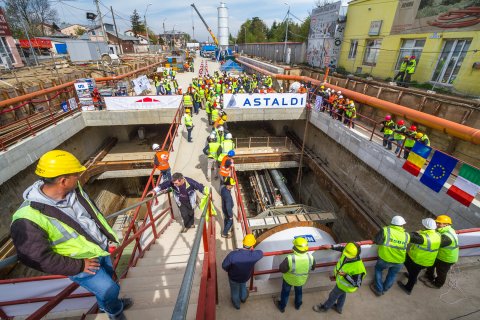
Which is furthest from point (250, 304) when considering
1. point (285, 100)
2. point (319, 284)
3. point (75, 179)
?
point (285, 100)

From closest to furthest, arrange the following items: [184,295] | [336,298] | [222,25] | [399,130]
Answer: [184,295] → [336,298] → [399,130] → [222,25]

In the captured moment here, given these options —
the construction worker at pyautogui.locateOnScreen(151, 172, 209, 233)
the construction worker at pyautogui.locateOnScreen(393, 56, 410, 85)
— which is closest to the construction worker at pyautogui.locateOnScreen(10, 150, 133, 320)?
the construction worker at pyautogui.locateOnScreen(151, 172, 209, 233)

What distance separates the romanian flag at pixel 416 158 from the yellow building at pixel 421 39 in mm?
9256

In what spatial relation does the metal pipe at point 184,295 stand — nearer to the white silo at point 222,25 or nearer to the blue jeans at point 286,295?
the blue jeans at point 286,295

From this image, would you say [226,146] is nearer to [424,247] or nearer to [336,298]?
[336,298]

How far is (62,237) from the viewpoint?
216cm

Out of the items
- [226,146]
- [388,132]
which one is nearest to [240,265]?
[226,146]

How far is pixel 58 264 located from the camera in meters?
2.11

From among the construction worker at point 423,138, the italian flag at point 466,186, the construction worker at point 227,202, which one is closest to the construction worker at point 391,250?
the construction worker at point 227,202

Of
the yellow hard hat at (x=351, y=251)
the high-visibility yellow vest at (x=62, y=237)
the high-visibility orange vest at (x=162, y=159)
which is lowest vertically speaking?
the high-visibility orange vest at (x=162, y=159)

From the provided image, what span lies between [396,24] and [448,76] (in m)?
6.36

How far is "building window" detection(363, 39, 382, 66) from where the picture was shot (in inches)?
766

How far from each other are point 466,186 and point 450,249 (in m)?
3.11

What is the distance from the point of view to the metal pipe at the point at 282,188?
40.5ft
